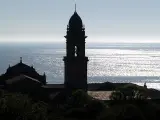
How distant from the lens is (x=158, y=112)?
88.6 feet

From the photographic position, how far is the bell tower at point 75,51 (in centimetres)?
3419

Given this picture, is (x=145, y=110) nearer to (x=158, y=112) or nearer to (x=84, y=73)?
(x=158, y=112)

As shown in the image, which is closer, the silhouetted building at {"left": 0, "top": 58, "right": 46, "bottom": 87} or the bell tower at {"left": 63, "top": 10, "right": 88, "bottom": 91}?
the bell tower at {"left": 63, "top": 10, "right": 88, "bottom": 91}

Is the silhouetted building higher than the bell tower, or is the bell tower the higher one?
the bell tower

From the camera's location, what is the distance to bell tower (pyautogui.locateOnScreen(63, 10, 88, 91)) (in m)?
34.2

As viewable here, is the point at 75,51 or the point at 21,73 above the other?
the point at 75,51

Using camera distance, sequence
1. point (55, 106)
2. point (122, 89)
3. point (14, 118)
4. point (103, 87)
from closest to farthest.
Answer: point (14, 118) < point (122, 89) < point (55, 106) < point (103, 87)

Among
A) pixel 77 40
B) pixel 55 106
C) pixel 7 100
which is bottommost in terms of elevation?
pixel 55 106

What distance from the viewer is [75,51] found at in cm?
3450

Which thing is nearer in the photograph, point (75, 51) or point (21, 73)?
point (75, 51)

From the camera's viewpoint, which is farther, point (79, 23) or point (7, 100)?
point (79, 23)

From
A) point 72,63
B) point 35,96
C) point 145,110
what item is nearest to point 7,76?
point 35,96

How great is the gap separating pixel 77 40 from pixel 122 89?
20.4ft

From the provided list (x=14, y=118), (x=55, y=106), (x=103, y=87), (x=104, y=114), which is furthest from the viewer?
(x=103, y=87)
